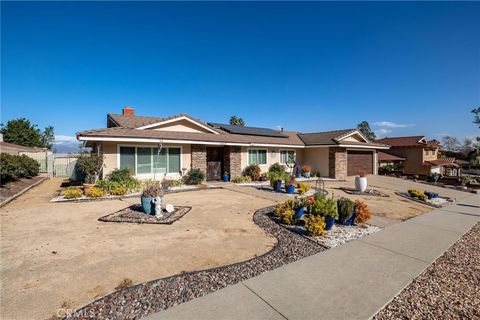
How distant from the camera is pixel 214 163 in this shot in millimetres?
16562

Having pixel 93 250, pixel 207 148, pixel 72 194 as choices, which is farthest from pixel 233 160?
pixel 93 250

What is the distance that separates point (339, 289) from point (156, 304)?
103 inches

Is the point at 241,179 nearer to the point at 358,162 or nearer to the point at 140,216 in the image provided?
Answer: the point at 140,216

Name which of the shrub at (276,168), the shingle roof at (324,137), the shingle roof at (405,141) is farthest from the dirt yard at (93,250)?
the shingle roof at (405,141)

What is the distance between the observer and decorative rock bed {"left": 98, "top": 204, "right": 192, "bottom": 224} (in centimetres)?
677

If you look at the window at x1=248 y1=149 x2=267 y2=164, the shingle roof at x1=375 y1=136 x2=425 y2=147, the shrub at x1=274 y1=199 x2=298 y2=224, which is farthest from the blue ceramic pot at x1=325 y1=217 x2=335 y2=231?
the shingle roof at x1=375 y1=136 x2=425 y2=147

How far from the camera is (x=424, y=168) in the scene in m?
29.1

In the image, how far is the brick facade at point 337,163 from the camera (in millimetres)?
19141

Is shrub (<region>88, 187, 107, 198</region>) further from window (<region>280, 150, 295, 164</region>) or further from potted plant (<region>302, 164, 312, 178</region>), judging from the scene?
potted plant (<region>302, 164, 312, 178</region>)

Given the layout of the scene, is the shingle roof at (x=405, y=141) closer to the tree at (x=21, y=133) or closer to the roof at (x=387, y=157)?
the roof at (x=387, y=157)

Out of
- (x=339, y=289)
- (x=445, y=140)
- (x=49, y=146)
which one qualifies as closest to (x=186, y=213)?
(x=339, y=289)

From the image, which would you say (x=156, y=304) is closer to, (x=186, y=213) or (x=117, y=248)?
A: (x=117, y=248)

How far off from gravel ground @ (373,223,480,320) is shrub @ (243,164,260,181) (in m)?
12.2

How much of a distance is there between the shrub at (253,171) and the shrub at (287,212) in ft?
30.5
